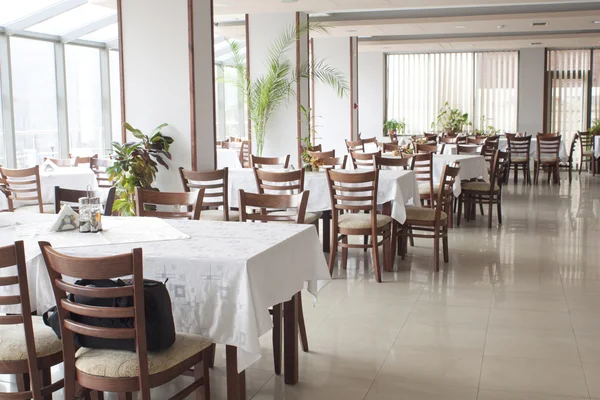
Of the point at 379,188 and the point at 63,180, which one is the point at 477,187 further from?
the point at 63,180

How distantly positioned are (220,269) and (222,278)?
0.04 metres

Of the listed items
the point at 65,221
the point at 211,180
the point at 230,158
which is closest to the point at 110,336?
the point at 65,221

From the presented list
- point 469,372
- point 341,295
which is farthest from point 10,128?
point 469,372

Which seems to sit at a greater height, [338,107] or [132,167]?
[338,107]

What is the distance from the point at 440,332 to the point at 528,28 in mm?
9914

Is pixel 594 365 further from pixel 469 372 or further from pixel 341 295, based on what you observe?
pixel 341 295

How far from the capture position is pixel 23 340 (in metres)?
2.99

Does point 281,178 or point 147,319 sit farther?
point 281,178

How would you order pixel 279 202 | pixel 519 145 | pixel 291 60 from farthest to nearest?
pixel 519 145 < pixel 291 60 < pixel 279 202

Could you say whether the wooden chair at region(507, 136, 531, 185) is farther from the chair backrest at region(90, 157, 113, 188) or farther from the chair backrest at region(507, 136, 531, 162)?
the chair backrest at region(90, 157, 113, 188)

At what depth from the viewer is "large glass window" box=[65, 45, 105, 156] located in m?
11.8

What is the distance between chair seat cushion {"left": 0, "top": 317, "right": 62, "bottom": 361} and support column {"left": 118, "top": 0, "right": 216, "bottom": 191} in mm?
3884

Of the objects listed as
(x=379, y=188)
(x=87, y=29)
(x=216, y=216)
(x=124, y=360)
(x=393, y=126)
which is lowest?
(x=124, y=360)

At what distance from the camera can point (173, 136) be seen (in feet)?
22.6
